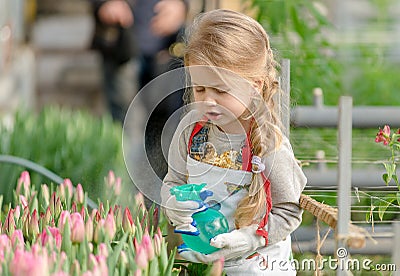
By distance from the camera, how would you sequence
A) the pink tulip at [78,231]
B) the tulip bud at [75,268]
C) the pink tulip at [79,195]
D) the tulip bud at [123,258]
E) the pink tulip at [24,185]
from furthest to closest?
1. the pink tulip at [24,185]
2. the pink tulip at [79,195]
3. the pink tulip at [78,231]
4. the tulip bud at [123,258]
5. the tulip bud at [75,268]

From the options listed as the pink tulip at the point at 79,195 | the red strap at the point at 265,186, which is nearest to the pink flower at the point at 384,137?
the red strap at the point at 265,186

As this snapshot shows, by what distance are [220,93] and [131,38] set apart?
465 cm

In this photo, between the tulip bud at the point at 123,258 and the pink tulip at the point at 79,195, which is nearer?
the tulip bud at the point at 123,258

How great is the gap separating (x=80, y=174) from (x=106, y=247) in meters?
1.82

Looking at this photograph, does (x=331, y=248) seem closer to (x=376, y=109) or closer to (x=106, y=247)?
(x=106, y=247)


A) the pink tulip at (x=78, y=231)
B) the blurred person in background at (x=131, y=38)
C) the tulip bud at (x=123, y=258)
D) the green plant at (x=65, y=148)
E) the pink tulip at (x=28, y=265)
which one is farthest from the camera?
the blurred person in background at (x=131, y=38)

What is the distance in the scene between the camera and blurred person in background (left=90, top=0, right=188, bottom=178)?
6062 millimetres

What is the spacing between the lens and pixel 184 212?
1992 millimetres

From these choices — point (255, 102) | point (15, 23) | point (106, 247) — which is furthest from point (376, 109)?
point (15, 23)

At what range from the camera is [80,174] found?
12.2 feet

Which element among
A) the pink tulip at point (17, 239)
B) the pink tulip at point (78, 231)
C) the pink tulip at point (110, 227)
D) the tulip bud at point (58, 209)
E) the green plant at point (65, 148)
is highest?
the green plant at point (65, 148)

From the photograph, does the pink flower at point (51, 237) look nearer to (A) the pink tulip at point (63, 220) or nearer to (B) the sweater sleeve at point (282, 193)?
(A) the pink tulip at point (63, 220)

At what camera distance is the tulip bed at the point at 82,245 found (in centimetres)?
175

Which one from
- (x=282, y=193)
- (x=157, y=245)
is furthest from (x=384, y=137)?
(x=157, y=245)
